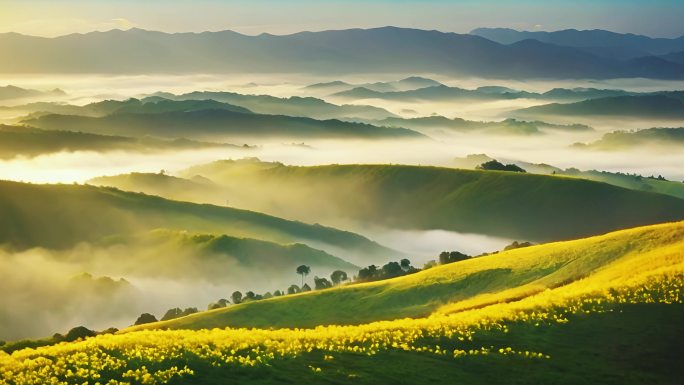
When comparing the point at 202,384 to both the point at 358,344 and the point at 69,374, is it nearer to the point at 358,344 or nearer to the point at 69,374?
the point at 69,374

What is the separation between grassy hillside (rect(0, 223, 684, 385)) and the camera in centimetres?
4347

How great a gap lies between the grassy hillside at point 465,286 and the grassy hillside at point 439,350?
21.9m

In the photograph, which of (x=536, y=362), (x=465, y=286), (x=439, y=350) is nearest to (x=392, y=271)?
(x=465, y=286)

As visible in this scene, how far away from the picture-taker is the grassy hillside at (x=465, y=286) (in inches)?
3666

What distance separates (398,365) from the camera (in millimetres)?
47531

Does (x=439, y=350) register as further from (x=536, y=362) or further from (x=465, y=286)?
(x=465, y=286)

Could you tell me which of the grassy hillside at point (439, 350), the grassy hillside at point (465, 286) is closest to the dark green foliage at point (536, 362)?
the grassy hillside at point (439, 350)

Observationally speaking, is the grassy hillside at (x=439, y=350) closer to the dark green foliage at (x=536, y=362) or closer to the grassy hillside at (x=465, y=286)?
the dark green foliage at (x=536, y=362)

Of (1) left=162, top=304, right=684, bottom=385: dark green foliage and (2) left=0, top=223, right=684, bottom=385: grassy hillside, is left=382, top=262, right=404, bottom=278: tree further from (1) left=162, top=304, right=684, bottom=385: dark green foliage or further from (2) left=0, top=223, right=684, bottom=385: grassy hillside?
(1) left=162, top=304, right=684, bottom=385: dark green foliage

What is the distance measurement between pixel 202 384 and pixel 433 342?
57.3 feet

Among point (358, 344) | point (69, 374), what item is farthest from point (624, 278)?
point (69, 374)

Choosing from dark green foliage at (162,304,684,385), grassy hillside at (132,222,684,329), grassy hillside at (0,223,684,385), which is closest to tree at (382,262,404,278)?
grassy hillside at (132,222,684,329)

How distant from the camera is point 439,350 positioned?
51469mm

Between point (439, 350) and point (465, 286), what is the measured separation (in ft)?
177
